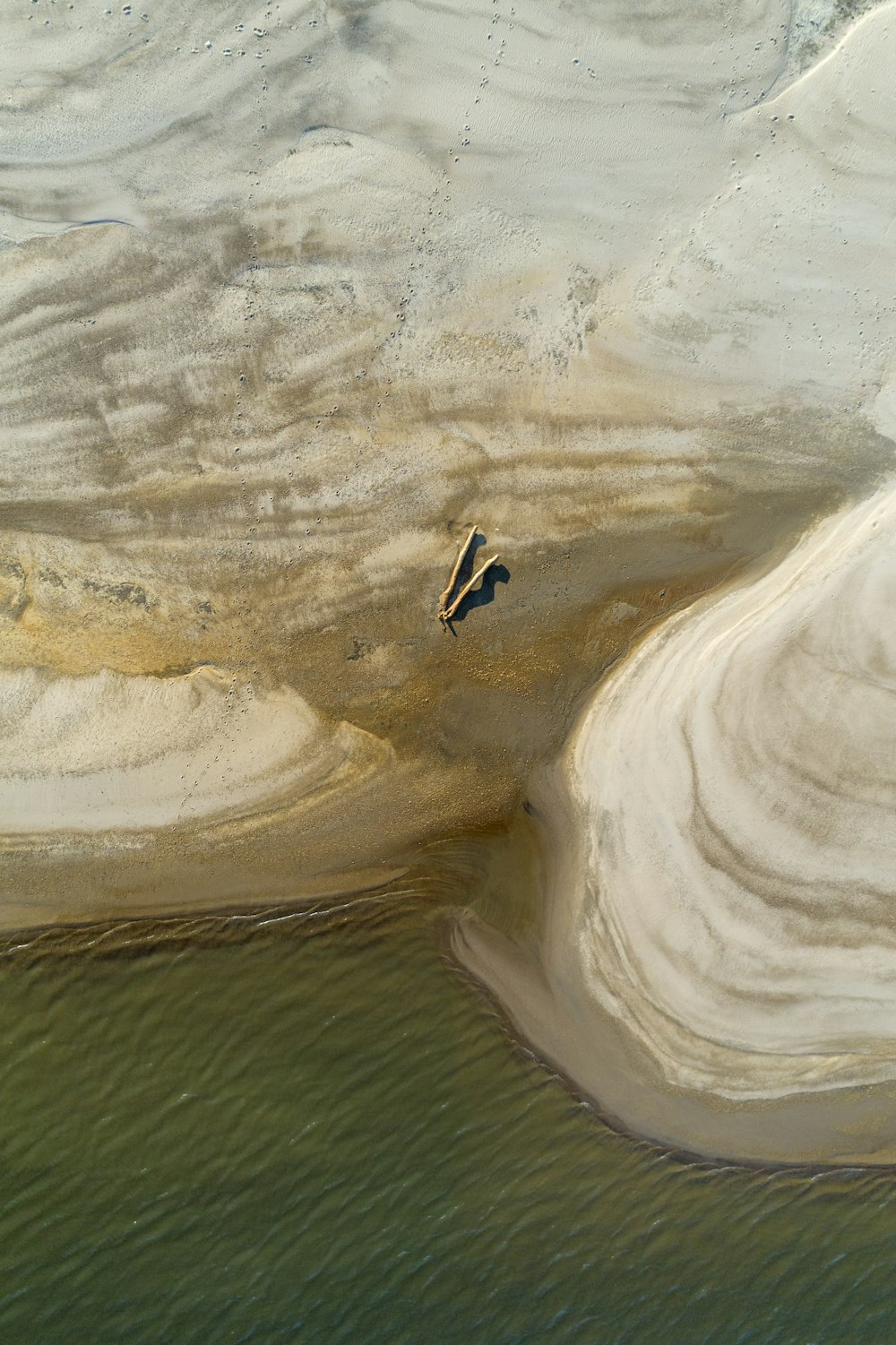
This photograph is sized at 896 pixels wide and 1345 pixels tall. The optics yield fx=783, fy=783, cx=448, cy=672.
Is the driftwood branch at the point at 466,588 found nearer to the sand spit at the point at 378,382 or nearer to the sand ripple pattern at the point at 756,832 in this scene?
the sand spit at the point at 378,382

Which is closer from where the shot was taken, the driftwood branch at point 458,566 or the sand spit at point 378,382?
the sand spit at point 378,382

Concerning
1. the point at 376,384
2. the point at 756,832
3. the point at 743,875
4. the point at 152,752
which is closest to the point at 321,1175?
the point at 152,752

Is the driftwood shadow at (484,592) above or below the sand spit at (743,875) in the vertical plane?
above

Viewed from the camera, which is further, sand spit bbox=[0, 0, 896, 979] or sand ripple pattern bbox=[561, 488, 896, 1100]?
sand ripple pattern bbox=[561, 488, 896, 1100]

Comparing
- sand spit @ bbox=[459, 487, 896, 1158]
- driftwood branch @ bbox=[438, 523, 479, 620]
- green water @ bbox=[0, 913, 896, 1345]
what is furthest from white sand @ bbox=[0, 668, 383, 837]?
sand spit @ bbox=[459, 487, 896, 1158]

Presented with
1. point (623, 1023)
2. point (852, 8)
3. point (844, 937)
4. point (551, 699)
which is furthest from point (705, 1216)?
point (852, 8)

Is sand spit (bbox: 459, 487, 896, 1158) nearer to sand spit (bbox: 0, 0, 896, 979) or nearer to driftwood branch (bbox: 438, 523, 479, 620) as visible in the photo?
sand spit (bbox: 0, 0, 896, 979)

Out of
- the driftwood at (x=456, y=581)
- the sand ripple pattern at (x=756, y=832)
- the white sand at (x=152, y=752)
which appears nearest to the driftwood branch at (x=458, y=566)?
the driftwood at (x=456, y=581)

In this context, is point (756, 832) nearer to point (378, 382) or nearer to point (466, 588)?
point (466, 588)
